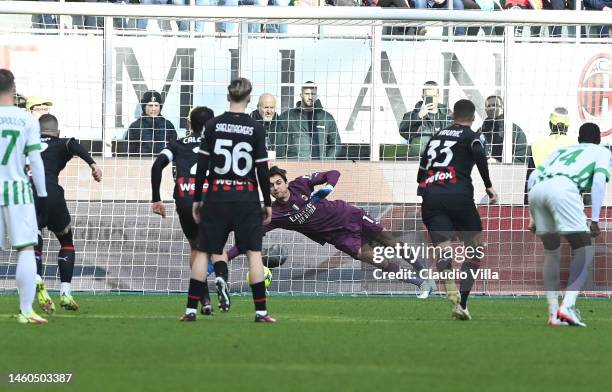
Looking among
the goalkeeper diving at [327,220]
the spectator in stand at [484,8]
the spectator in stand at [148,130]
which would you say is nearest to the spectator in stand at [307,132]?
the goalkeeper diving at [327,220]

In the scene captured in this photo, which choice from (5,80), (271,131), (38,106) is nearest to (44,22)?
(38,106)

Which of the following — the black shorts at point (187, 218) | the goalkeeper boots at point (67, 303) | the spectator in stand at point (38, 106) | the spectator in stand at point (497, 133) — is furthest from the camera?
the spectator in stand at point (497, 133)

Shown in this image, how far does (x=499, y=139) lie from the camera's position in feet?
64.4

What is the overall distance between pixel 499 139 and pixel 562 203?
21.5 ft

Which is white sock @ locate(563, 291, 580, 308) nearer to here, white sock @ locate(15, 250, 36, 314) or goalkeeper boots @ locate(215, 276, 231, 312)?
goalkeeper boots @ locate(215, 276, 231, 312)

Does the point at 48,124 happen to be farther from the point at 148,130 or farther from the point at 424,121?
the point at 424,121

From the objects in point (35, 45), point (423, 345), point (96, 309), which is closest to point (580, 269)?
point (423, 345)

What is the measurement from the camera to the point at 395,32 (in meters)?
19.8

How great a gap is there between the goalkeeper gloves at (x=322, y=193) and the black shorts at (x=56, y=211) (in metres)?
4.11

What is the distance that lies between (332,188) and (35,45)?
4.82 meters

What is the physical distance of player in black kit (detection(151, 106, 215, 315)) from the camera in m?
14.3

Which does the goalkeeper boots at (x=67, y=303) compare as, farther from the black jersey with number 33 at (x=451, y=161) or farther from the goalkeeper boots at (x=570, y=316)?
the goalkeeper boots at (x=570, y=316)

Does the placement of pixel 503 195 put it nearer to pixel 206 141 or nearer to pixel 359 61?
pixel 359 61

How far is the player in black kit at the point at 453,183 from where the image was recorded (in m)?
14.4
